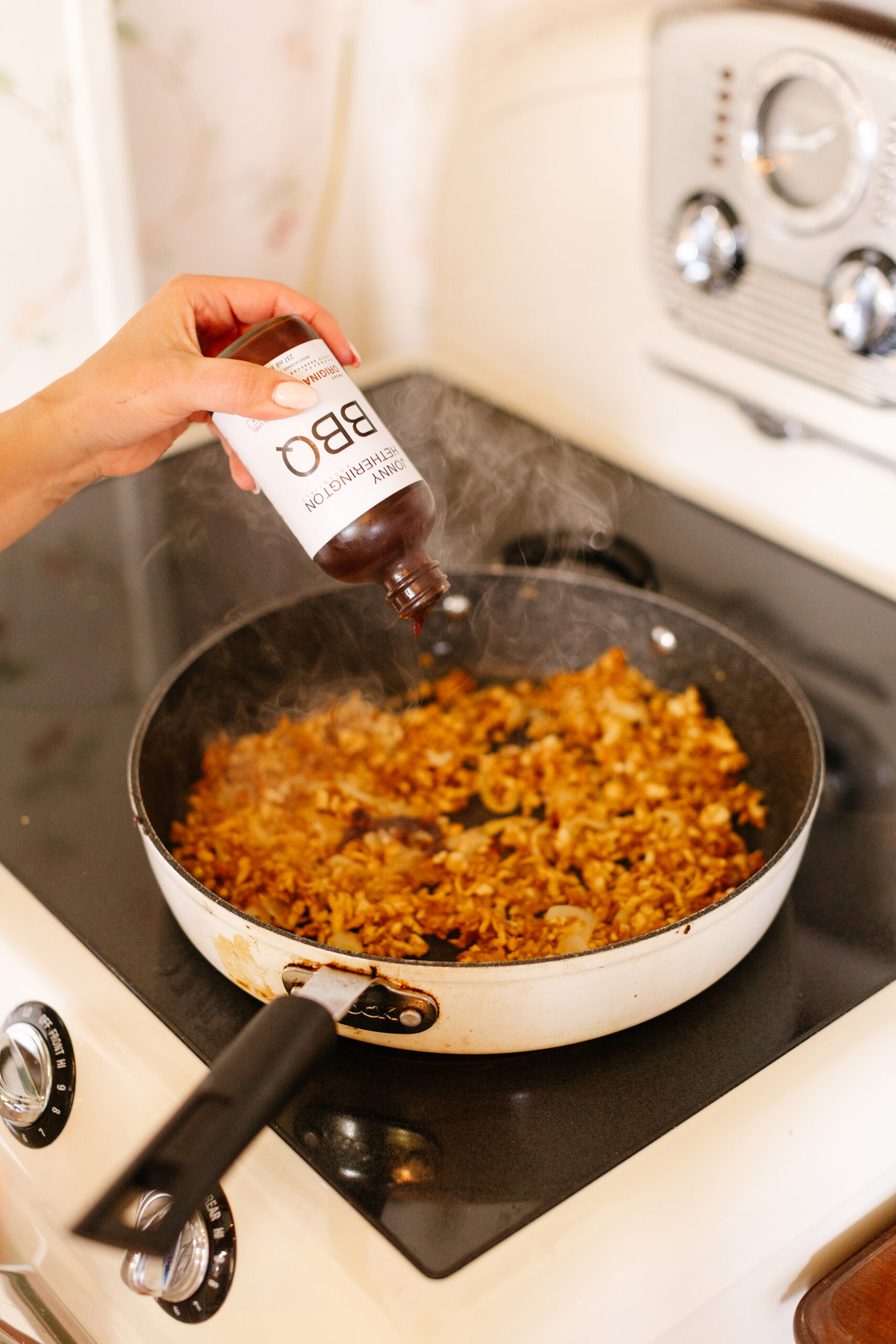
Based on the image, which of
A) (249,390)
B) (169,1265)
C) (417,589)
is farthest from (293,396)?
(169,1265)

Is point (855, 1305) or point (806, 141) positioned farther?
point (806, 141)

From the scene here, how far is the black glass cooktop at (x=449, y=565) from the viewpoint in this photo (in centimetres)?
64

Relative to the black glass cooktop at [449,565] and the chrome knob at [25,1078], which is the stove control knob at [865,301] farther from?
the chrome knob at [25,1078]

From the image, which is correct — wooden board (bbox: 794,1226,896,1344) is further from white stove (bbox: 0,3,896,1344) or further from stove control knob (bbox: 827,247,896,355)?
stove control knob (bbox: 827,247,896,355)

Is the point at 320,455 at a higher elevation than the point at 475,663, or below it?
higher

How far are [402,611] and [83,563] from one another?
1.87ft

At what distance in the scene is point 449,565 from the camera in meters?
1.15

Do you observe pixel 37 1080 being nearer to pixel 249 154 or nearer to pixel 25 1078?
pixel 25 1078

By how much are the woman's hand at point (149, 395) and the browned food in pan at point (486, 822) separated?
9.4 inches

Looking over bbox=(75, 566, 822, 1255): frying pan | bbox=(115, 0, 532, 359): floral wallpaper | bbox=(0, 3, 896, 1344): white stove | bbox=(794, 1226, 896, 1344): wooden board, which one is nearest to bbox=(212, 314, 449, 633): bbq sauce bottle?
bbox=(75, 566, 822, 1255): frying pan

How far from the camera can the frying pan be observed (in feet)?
1.71

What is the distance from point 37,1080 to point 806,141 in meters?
0.92

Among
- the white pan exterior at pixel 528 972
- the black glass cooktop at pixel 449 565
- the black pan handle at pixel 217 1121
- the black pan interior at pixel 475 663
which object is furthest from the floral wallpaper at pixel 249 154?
the black pan handle at pixel 217 1121

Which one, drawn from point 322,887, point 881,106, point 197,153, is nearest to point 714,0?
point 881,106
